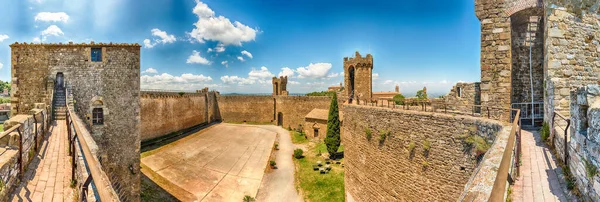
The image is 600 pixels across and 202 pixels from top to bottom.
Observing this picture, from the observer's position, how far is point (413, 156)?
8242mm

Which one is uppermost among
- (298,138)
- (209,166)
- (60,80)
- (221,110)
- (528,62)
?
(528,62)

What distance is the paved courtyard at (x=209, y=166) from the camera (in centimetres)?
1522

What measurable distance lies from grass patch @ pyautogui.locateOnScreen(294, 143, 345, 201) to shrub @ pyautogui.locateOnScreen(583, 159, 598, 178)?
13199mm

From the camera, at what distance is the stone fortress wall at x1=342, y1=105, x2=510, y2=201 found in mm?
6863

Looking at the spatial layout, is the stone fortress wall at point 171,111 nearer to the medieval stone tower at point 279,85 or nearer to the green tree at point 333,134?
the medieval stone tower at point 279,85

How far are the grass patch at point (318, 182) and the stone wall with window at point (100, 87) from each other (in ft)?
32.3

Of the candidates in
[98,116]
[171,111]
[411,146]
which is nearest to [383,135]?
[411,146]

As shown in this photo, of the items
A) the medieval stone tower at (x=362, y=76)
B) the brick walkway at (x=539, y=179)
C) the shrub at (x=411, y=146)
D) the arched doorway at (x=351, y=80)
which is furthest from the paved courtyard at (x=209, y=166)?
the brick walkway at (x=539, y=179)

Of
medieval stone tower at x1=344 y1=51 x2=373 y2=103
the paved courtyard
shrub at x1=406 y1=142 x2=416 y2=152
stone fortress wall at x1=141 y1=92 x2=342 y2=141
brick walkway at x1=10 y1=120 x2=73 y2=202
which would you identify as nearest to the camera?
brick walkway at x1=10 y1=120 x2=73 y2=202

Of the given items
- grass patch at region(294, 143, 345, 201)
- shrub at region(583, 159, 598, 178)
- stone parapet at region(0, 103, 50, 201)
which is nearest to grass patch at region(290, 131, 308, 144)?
grass patch at region(294, 143, 345, 201)

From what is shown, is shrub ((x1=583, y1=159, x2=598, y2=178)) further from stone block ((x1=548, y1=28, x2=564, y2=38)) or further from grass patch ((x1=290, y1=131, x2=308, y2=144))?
grass patch ((x1=290, y1=131, x2=308, y2=144))

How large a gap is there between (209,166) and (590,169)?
19775mm

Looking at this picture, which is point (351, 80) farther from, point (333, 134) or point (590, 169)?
point (590, 169)

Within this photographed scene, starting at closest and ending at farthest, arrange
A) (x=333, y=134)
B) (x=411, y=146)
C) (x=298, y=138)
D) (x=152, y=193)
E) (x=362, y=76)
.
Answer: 1. (x=411, y=146)
2. (x=152, y=193)
3. (x=333, y=134)
4. (x=362, y=76)
5. (x=298, y=138)
